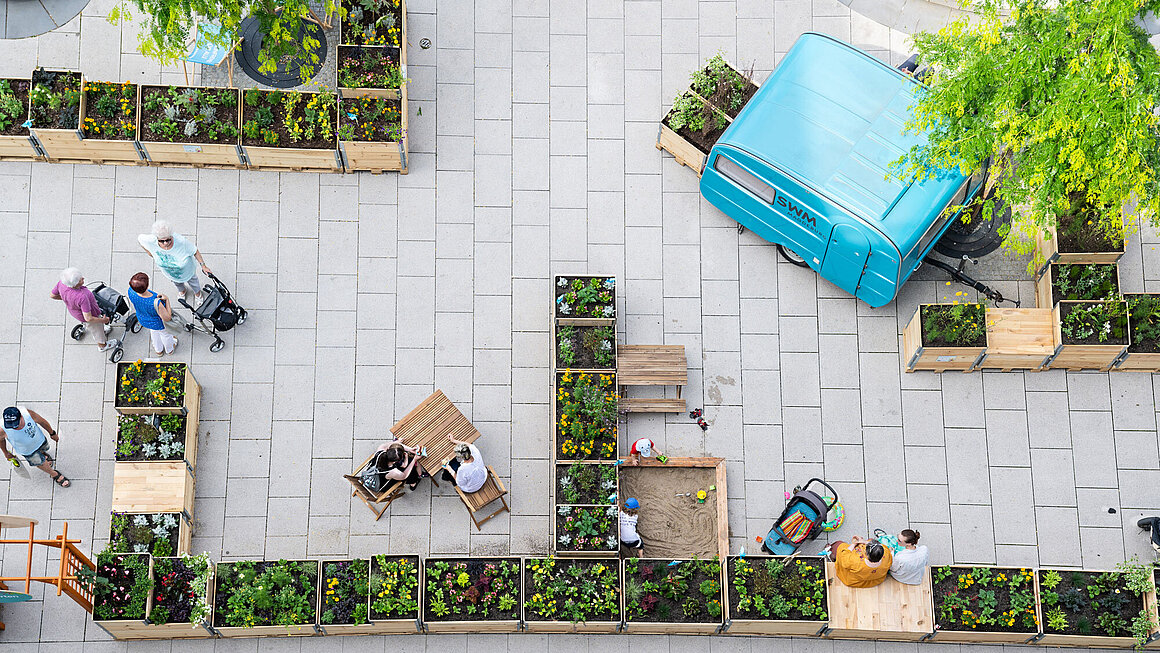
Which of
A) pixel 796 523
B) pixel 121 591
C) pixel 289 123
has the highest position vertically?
pixel 289 123

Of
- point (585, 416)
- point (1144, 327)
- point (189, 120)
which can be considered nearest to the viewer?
point (585, 416)

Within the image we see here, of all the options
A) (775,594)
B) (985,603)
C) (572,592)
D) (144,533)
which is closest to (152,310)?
(144,533)

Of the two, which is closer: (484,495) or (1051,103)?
(1051,103)

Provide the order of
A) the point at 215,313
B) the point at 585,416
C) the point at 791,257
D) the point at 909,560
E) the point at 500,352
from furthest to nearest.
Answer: the point at 791,257, the point at 500,352, the point at 215,313, the point at 585,416, the point at 909,560

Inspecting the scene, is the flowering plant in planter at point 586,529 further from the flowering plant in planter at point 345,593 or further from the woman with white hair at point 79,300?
the woman with white hair at point 79,300

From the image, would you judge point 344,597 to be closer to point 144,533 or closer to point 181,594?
point 181,594

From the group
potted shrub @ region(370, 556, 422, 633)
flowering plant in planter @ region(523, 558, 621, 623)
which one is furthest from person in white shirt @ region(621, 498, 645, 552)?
potted shrub @ region(370, 556, 422, 633)
